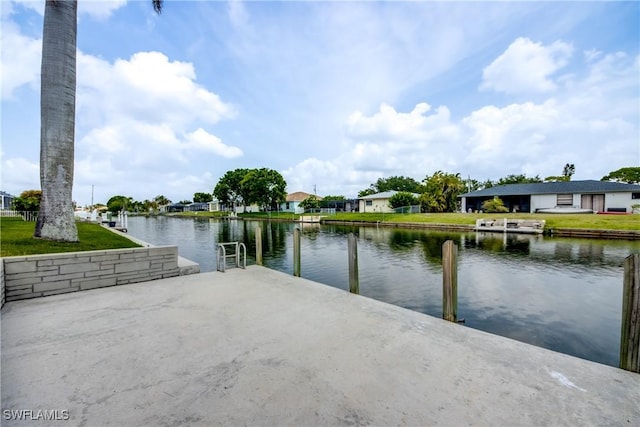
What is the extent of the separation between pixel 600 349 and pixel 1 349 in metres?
8.83

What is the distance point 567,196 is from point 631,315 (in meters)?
38.5

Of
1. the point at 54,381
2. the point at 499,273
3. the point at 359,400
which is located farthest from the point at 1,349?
the point at 499,273

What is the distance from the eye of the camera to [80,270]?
549 centimetres

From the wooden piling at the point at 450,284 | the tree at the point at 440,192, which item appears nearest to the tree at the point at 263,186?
the tree at the point at 440,192

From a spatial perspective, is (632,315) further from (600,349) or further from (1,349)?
(1,349)

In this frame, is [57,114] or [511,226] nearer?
[57,114]

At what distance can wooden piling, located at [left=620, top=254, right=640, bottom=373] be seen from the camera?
286 centimetres

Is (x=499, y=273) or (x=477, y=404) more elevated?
(x=477, y=404)

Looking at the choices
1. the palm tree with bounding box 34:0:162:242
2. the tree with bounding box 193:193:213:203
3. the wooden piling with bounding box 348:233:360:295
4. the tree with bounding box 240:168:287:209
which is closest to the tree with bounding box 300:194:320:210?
the tree with bounding box 240:168:287:209

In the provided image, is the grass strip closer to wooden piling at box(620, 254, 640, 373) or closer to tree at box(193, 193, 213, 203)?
wooden piling at box(620, 254, 640, 373)

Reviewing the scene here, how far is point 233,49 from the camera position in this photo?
1568 cm

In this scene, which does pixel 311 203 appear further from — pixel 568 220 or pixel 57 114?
pixel 57 114

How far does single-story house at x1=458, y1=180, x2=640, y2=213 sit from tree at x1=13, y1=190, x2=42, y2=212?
47.2 metres

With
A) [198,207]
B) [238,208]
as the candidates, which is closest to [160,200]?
[198,207]
